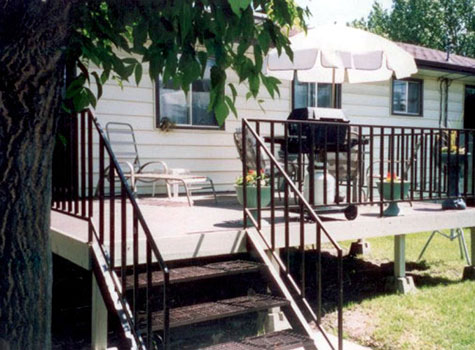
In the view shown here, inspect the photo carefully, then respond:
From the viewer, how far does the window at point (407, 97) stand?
10.9 meters

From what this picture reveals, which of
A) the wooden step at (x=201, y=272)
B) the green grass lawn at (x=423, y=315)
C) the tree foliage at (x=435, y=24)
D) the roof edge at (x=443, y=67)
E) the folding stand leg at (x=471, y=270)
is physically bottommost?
the green grass lawn at (x=423, y=315)

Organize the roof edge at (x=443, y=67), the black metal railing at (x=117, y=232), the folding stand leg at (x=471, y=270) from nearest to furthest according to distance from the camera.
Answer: the black metal railing at (x=117, y=232) → the folding stand leg at (x=471, y=270) → the roof edge at (x=443, y=67)

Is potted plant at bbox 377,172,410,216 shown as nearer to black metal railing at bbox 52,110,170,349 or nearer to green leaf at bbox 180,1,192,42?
black metal railing at bbox 52,110,170,349

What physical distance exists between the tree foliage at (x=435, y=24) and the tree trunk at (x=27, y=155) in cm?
3726

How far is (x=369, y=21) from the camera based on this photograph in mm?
41625

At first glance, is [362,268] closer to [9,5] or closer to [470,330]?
[470,330]

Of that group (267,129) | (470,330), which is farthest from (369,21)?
(470,330)

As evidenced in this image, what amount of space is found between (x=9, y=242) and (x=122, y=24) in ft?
3.51

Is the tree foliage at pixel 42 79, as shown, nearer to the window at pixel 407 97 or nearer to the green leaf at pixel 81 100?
the green leaf at pixel 81 100

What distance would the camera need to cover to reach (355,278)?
21.7 ft

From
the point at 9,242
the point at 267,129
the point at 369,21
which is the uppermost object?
the point at 369,21

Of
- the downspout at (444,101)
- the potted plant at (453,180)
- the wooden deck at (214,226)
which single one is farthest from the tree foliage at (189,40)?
the downspout at (444,101)

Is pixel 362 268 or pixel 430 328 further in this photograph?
pixel 362 268

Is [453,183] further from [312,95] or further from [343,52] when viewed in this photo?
[312,95]
